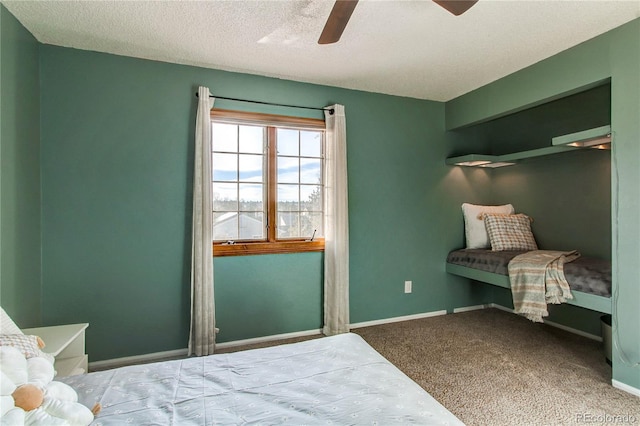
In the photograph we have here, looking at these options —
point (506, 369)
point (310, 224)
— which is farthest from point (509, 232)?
point (310, 224)

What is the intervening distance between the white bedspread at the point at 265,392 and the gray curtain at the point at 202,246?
1184mm

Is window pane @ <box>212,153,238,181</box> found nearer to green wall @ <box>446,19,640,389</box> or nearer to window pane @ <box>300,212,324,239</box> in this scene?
window pane @ <box>300,212,324,239</box>

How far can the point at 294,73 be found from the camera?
301 centimetres

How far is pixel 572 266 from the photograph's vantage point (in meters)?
2.62

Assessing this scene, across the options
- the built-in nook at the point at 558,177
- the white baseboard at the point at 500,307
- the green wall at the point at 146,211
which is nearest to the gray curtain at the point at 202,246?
the green wall at the point at 146,211

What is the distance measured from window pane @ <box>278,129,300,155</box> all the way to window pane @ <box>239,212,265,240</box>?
2.17ft

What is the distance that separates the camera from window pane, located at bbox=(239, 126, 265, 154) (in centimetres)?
306

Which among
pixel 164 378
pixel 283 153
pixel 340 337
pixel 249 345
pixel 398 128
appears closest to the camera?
pixel 164 378

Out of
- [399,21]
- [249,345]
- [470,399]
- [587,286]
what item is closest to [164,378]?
[249,345]

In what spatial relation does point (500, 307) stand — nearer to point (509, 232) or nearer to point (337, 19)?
point (509, 232)

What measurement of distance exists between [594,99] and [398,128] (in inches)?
Answer: 75.5

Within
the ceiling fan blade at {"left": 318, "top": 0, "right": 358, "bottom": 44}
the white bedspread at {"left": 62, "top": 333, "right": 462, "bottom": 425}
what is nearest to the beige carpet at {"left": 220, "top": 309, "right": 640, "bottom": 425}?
the white bedspread at {"left": 62, "top": 333, "right": 462, "bottom": 425}

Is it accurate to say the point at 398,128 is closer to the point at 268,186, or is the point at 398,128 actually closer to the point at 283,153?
the point at 283,153

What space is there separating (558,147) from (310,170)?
7.45 ft
